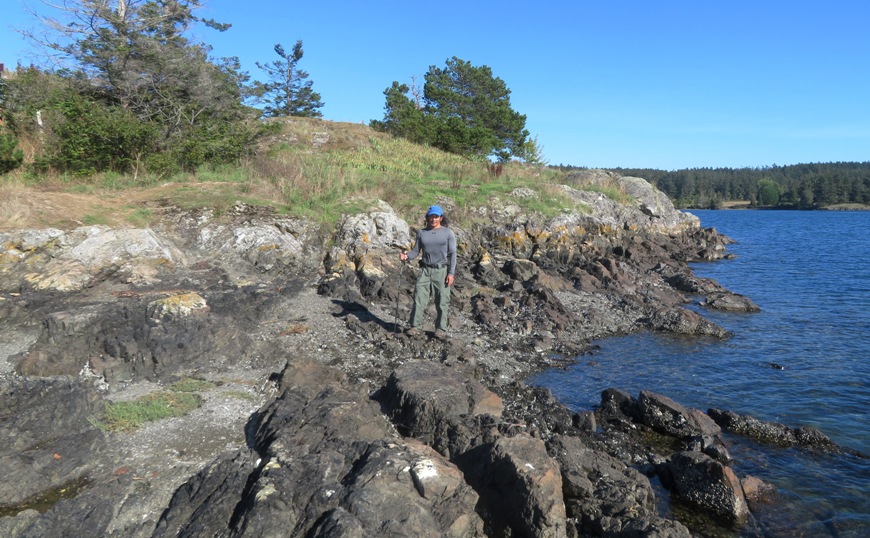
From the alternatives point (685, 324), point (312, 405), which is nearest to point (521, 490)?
point (312, 405)

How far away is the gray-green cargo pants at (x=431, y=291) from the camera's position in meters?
9.49

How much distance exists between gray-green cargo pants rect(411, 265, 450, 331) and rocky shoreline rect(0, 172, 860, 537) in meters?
0.48

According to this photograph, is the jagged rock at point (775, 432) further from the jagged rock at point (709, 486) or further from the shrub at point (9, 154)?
the shrub at point (9, 154)

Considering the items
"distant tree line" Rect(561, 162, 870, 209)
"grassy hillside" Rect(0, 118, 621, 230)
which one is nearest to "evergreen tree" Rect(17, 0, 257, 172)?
"grassy hillside" Rect(0, 118, 621, 230)

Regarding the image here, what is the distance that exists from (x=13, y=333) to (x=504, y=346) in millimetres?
9047

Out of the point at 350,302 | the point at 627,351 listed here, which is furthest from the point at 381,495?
the point at 627,351

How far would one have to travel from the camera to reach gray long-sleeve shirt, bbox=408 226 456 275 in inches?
362

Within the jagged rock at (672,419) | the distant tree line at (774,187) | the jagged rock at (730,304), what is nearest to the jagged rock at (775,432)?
the jagged rock at (672,419)

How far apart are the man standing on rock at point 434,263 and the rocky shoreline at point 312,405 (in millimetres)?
603

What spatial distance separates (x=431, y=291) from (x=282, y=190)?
9.06 metres

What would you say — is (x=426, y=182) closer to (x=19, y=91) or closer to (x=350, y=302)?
(x=350, y=302)

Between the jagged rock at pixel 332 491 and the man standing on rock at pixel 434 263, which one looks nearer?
the jagged rock at pixel 332 491

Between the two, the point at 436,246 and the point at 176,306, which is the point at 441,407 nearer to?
the point at 436,246

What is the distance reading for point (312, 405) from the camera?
5980 mm
